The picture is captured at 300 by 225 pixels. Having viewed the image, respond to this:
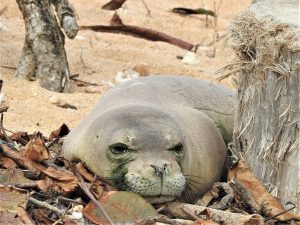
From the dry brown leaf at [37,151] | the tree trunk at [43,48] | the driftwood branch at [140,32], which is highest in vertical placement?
the dry brown leaf at [37,151]

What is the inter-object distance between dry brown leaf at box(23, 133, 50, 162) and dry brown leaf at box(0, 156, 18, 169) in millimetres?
70

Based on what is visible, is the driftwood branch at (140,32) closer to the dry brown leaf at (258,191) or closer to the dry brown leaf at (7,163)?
the dry brown leaf at (258,191)

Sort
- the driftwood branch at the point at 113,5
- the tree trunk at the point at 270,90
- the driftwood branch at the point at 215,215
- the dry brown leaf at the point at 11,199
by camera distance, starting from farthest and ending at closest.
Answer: the driftwood branch at the point at 113,5 < the tree trunk at the point at 270,90 < the driftwood branch at the point at 215,215 < the dry brown leaf at the point at 11,199

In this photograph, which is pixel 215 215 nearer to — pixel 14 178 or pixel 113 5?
pixel 14 178

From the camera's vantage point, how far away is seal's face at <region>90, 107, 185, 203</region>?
14.4 feet

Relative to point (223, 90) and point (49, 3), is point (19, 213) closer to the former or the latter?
point (223, 90)

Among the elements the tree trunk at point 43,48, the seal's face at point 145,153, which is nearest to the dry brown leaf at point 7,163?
the seal's face at point 145,153

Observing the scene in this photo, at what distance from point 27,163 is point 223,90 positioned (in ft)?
5.41

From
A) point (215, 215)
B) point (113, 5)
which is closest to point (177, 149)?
point (215, 215)

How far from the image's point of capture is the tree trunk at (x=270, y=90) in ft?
14.7

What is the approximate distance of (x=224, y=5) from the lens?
12180mm

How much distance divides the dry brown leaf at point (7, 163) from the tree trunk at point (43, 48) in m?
2.72

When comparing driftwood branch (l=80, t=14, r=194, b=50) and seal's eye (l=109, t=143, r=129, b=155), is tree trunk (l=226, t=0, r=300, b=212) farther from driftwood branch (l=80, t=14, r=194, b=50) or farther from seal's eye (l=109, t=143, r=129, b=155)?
driftwood branch (l=80, t=14, r=194, b=50)

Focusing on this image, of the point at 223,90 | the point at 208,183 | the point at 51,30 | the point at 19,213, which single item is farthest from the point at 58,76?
the point at 19,213
